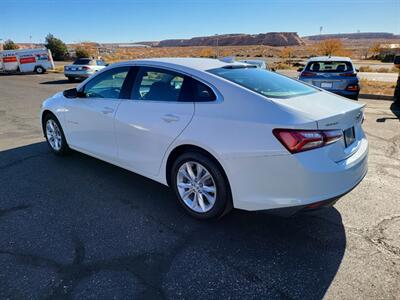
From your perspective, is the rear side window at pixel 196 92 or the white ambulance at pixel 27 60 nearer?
the rear side window at pixel 196 92

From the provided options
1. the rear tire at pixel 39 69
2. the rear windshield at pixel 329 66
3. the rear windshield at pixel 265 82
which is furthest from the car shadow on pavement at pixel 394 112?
the rear tire at pixel 39 69

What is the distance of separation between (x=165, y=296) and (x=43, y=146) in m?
4.69

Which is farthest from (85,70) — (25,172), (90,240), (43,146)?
(90,240)

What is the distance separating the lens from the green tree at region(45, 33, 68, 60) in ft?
161

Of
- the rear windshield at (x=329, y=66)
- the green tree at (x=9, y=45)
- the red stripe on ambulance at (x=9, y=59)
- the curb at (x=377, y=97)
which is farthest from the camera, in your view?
the green tree at (x=9, y=45)

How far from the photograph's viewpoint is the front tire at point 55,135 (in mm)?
5254

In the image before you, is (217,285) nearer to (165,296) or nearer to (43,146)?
(165,296)

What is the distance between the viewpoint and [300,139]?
2648 millimetres

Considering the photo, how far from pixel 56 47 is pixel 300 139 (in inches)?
2122

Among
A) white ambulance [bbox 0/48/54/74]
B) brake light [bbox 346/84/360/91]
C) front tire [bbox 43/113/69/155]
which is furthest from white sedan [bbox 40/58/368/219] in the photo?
white ambulance [bbox 0/48/54/74]

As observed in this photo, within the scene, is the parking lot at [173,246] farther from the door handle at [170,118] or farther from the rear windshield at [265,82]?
the rear windshield at [265,82]

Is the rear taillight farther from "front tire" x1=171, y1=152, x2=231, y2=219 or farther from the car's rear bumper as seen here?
"front tire" x1=171, y1=152, x2=231, y2=219

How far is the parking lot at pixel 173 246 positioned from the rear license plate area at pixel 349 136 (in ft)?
2.94

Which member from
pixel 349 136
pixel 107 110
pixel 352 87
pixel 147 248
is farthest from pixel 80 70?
pixel 349 136
